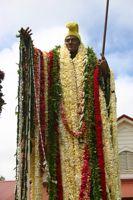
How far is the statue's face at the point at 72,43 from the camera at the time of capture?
845 centimetres

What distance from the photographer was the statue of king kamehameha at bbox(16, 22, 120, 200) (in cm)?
780

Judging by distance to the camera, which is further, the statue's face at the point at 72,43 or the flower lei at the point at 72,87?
the statue's face at the point at 72,43

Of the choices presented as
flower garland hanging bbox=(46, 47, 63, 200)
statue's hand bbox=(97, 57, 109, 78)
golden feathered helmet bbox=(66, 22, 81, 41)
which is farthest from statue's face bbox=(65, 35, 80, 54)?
statue's hand bbox=(97, 57, 109, 78)

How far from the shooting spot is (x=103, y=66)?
829 cm

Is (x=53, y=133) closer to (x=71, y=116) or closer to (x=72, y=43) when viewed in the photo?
(x=71, y=116)

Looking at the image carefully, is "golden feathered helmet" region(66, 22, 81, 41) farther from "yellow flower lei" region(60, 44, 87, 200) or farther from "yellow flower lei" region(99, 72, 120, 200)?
"yellow flower lei" region(99, 72, 120, 200)

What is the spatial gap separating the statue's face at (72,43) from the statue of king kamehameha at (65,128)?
5cm

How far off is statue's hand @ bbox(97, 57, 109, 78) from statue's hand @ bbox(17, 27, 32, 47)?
1.06 m

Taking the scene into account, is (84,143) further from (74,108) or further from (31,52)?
(31,52)

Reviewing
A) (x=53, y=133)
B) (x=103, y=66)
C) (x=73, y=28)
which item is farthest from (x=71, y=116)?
(x=73, y=28)

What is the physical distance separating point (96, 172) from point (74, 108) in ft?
2.98

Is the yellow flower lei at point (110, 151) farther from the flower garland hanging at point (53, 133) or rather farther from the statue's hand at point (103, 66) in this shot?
the flower garland hanging at point (53, 133)

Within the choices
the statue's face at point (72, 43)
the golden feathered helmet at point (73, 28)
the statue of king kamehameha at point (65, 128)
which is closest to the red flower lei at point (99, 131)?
the statue of king kamehameha at point (65, 128)

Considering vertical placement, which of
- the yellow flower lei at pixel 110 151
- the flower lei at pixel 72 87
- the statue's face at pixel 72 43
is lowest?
the yellow flower lei at pixel 110 151
